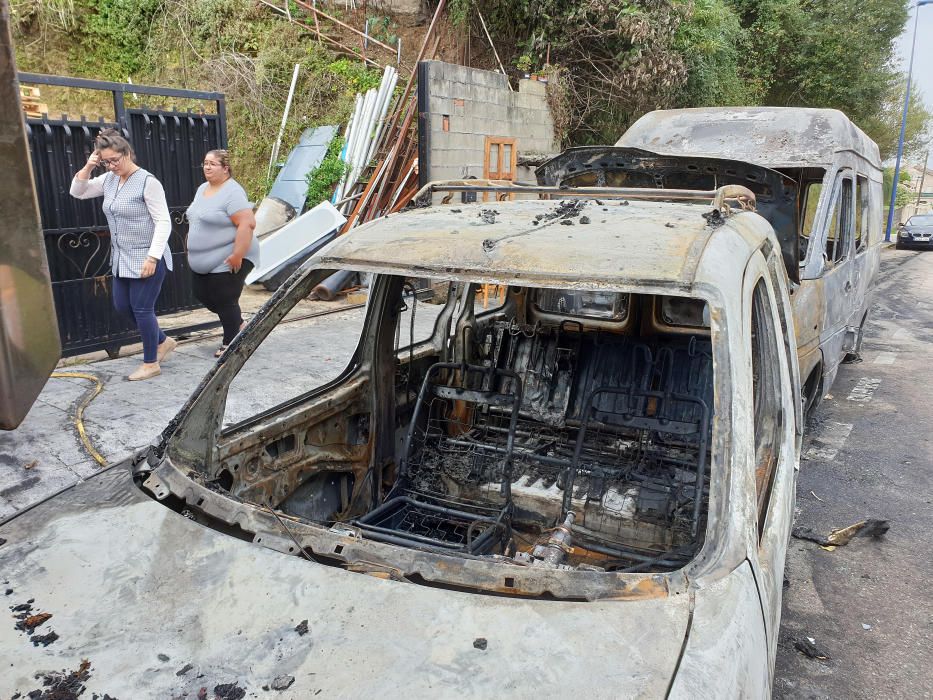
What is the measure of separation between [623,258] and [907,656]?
7.33ft

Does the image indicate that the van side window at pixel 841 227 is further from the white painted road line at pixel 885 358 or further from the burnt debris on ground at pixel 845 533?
the white painted road line at pixel 885 358

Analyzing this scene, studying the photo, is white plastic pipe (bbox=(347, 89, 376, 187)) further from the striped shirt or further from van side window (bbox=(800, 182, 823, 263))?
van side window (bbox=(800, 182, 823, 263))

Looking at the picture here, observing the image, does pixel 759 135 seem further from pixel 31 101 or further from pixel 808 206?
pixel 31 101

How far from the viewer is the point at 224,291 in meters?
5.50

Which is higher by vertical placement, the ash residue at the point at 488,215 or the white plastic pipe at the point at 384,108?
the white plastic pipe at the point at 384,108

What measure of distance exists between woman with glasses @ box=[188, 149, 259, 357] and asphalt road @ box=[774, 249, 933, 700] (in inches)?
165

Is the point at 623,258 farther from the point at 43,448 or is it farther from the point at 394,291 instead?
the point at 43,448

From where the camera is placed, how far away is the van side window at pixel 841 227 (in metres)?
5.29

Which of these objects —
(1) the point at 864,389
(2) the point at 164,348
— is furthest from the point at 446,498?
(1) the point at 864,389

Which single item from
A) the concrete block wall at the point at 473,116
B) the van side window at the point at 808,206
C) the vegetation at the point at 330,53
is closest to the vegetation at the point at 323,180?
the vegetation at the point at 330,53

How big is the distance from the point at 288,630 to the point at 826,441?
4809 millimetres

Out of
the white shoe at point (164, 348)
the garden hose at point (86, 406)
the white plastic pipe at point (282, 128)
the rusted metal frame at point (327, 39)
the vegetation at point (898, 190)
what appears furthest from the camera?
the vegetation at point (898, 190)

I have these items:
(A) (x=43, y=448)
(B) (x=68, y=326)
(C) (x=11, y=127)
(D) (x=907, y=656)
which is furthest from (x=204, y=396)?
(B) (x=68, y=326)

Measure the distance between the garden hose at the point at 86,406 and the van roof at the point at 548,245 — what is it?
2.52 meters
